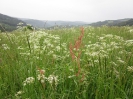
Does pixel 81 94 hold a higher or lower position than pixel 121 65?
lower

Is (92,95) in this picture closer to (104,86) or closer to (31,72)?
(104,86)

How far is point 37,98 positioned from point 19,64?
45.0 inches

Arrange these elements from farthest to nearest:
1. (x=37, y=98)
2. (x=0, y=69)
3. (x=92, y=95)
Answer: (x=0, y=69), (x=92, y=95), (x=37, y=98)

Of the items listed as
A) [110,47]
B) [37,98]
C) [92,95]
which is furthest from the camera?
[110,47]

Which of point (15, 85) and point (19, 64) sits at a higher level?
point (19, 64)

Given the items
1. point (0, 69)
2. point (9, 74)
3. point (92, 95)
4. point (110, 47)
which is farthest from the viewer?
point (110, 47)

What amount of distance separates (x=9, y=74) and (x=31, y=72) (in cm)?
50

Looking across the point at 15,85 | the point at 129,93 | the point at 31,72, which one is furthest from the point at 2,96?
the point at 129,93

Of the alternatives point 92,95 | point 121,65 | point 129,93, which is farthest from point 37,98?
point 121,65

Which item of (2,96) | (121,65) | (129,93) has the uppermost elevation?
(121,65)

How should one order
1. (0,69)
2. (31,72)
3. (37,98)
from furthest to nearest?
(0,69), (31,72), (37,98)

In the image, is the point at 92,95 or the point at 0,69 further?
the point at 0,69

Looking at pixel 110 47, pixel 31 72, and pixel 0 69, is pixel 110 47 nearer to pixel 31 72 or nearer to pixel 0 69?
pixel 31 72

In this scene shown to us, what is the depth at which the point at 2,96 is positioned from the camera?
2.87m
